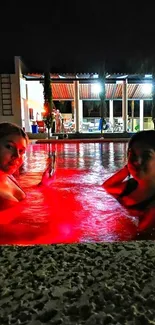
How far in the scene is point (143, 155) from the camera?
1.82m

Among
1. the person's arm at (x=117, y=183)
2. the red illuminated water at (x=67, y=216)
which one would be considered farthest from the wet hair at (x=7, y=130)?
the person's arm at (x=117, y=183)

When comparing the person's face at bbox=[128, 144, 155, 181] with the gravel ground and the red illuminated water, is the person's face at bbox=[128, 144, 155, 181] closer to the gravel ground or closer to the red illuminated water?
the red illuminated water

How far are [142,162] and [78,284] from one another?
1276 mm

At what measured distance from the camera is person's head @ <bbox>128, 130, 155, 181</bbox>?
1.81m

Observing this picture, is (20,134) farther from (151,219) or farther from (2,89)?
(2,89)

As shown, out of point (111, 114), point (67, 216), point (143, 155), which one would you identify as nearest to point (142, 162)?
point (143, 155)

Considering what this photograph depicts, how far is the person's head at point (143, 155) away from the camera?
1812 millimetres

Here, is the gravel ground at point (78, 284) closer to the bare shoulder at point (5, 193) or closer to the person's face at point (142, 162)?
the person's face at point (142, 162)

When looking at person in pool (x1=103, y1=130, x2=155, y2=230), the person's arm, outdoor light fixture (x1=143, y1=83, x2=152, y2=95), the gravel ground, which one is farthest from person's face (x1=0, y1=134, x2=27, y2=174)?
outdoor light fixture (x1=143, y1=83, x2=152, y2=95)

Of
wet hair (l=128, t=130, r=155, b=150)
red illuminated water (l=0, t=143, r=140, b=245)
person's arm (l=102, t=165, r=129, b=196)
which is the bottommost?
red illuminated water (l=0, t=143, r=140, b=245)

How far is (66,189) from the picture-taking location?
325cm

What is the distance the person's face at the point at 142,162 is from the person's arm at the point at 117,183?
76 centimetres

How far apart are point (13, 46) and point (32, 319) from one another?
1.80 metres

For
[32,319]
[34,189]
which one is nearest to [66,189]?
[34,189]
